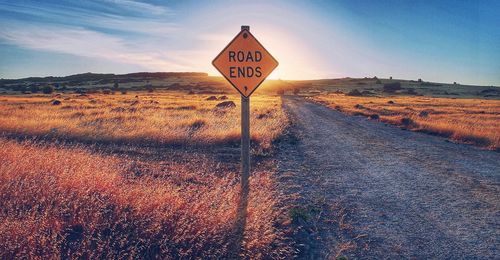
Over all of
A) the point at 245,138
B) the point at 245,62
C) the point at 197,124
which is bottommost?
the point at 197,124

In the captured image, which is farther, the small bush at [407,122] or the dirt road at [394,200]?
the small bush at [407,122]

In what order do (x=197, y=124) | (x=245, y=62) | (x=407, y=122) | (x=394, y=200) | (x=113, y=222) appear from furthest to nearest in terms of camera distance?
(x=407, y=122), (x=197, y=124), (x=394, y=200), (x=245, y=62), (x=113, y=222)

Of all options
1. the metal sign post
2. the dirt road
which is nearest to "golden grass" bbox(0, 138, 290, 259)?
the metal sign post

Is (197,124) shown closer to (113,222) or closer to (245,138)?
(245,138)

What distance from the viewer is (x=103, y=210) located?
445cm

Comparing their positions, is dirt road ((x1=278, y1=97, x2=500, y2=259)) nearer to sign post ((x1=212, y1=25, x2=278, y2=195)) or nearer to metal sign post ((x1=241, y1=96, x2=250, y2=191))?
metal sign post ((x1=241, y1=96, x2=250, y2=191))

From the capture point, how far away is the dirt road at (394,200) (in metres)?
4.43

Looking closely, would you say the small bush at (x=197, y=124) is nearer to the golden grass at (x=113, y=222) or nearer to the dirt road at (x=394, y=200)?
the dirt road at (x=394, y=200)

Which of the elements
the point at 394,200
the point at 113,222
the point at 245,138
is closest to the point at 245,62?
the point at 245,138

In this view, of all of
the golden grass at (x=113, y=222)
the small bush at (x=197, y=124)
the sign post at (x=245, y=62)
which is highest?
the sign post at (x=245, y=62)

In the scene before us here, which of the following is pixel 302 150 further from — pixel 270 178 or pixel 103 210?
pixel 103 210

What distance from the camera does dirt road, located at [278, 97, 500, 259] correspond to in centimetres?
443

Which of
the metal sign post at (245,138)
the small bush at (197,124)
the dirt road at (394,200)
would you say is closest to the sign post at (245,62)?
the metal sign post at (245,138)

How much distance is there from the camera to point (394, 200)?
6309mm
